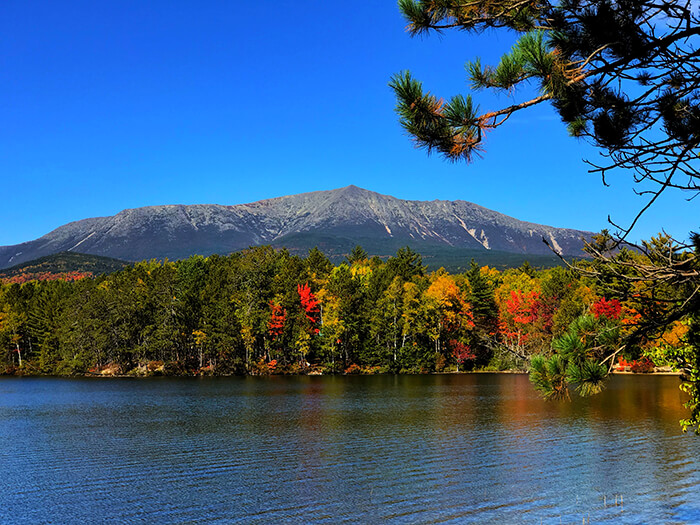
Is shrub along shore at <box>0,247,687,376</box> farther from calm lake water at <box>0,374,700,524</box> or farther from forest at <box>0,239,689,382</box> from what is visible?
calm lake water at <box>0,374,700,524</box>

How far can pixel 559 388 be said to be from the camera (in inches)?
295

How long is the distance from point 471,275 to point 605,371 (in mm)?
73315

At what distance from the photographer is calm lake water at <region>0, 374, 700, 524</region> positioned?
660 inches

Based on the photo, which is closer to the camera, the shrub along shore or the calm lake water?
the calm lake water

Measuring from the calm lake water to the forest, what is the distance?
97.2 feet

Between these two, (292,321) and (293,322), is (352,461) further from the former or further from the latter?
(292,321)

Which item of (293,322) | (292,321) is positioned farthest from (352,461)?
(292,321)

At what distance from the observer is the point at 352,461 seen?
2317 cm

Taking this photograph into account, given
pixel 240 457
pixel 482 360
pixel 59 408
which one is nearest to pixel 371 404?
pixel 240 457

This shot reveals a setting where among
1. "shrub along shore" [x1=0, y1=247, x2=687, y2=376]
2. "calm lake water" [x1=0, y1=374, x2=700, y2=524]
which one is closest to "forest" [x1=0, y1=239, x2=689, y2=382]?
"shrub along shore" [x1=0, y1=247, x2=687, y2=376]

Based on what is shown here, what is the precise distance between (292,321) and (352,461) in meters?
52.4

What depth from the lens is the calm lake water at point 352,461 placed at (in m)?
16.8

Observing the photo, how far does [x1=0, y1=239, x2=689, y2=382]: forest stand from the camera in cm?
7331

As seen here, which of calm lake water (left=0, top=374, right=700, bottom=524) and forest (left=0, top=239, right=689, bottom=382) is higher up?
forest (left=0, top=239, right=689, bottom=382)
